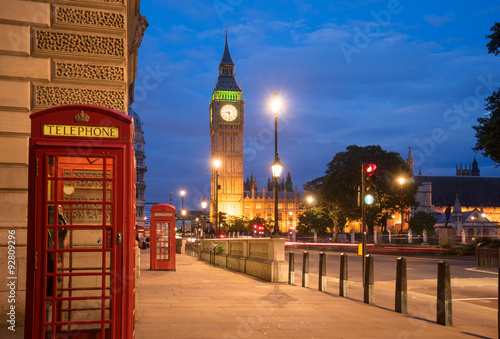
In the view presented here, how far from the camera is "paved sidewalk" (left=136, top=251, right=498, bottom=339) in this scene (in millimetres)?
7785

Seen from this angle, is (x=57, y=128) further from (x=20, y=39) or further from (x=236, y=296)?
(x=236, y=296)

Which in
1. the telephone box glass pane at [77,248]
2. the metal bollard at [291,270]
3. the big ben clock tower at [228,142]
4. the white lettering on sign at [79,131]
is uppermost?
the big ben clock tower at [228,142]

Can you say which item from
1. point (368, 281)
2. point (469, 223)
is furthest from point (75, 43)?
point (469, 223)

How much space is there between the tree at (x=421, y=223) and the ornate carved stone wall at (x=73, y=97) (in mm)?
82732

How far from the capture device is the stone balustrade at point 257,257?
16.2m

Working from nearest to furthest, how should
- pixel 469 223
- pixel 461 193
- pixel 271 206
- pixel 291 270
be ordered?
pixel 291 270 < pixel 469 223 < pixel 461 193 < pixel 271 206

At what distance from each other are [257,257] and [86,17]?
12.1 metres

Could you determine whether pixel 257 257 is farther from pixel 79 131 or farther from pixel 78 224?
pixel 79 131

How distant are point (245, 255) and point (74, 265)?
14228 millimetres

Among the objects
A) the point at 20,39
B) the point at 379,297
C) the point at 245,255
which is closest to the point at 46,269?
the point at 20,39

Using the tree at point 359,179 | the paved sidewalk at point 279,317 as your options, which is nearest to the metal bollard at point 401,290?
the paved sidewalk at point 279,317

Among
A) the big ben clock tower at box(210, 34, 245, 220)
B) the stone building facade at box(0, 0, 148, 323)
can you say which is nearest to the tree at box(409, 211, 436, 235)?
the big ben clock tower at box(210, 34, 245, 220)

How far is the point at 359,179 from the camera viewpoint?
6481 centimetres

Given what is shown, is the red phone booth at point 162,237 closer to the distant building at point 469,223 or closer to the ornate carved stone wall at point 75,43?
the ornate carved stone wall at point 75,43
